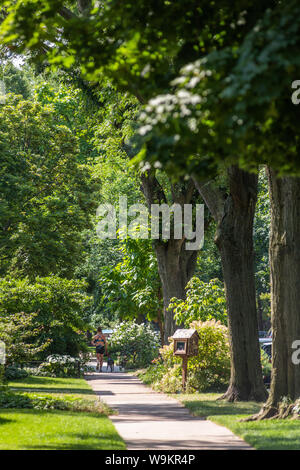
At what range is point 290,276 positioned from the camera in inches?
483

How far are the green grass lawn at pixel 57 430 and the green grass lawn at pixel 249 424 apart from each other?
1.81 m

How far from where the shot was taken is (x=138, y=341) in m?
30.2

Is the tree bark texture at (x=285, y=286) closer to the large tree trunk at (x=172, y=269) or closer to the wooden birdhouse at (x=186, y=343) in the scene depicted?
the wooden birdhouse at (x=186, y=343)

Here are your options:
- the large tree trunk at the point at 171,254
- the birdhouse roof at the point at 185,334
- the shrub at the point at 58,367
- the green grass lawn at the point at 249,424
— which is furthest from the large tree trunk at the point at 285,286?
the shrub at the point at 58,367

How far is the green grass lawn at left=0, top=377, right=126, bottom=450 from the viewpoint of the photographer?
895 cm

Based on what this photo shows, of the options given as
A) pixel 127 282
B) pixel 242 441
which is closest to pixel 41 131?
pixel 127 282

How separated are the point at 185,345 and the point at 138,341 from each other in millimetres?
13008

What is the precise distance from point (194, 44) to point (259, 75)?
1.69 metres

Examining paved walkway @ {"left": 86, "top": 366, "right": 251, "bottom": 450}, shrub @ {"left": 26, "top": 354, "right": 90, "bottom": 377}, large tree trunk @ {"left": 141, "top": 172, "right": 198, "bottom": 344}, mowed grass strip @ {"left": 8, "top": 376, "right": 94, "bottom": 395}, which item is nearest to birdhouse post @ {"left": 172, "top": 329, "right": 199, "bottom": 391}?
paved walkway @ {"left": 86, "top": 366, "right": 251, "bottom": 450}

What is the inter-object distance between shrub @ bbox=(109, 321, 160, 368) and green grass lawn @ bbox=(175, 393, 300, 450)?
13.9 m

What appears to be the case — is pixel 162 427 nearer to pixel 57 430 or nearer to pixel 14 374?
pixel 57 430

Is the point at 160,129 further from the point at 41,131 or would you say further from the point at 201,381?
the point at 41,131

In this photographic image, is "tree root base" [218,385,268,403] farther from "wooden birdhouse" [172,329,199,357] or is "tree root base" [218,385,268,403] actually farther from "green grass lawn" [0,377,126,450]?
"green grass lawn" [0,377,126,450]

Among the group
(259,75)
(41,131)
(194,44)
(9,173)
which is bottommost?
(259,75)
